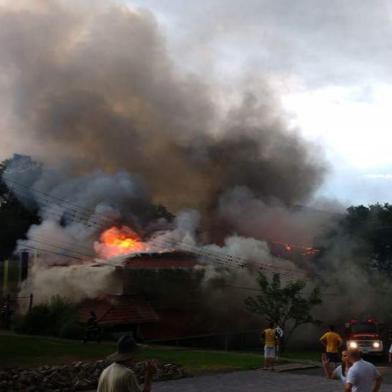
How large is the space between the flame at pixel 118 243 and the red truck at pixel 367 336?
1925cm

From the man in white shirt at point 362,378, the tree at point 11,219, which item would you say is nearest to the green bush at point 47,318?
the tree at point 11,219

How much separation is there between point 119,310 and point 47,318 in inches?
165

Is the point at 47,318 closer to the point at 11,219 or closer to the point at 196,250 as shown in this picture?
the point at 196,250

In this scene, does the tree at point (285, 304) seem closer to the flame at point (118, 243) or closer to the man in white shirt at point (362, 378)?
the flame at point (118, 243)

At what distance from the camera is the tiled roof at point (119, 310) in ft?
111

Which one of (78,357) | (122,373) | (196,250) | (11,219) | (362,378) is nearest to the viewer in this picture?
(122,373)

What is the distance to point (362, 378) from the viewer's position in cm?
693

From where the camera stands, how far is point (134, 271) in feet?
123

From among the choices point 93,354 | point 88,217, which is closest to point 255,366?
point 93,354

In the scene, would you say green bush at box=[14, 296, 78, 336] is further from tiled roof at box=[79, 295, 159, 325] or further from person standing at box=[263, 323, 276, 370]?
person standing at box=[263, 323, 276, 370]

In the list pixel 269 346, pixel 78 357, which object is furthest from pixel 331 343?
pixel 78 357

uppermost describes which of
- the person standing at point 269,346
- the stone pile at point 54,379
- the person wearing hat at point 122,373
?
the person wearing hat at point 122,373

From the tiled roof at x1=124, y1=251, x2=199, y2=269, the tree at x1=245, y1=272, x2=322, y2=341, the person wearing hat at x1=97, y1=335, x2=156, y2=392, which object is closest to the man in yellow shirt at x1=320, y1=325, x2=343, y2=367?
the person wearing hat at x1=97, y1=335, x2=156, y2=392

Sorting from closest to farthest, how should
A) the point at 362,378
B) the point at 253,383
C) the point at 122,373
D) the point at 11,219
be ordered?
the point at 122,373
the point at 362,378
the point at 253,383
the point at 11,219
